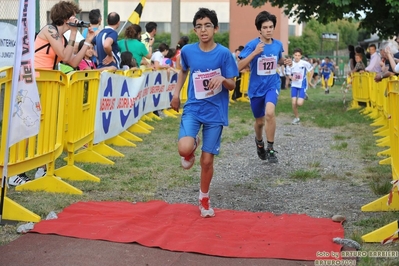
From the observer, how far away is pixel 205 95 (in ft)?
23.6

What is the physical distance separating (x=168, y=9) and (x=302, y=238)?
64918 millimetres

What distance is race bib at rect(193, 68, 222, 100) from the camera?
713 centimetres

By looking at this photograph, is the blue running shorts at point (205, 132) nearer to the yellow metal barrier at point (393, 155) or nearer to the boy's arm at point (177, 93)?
the boy's arm at point (177, 93)

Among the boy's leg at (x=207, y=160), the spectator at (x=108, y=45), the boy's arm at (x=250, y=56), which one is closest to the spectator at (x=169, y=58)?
the spectator at (x=108, y=45)

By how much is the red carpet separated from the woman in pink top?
1.88 m

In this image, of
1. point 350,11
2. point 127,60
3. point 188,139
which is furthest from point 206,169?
point 350,11

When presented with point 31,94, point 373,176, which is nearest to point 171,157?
point 373,176

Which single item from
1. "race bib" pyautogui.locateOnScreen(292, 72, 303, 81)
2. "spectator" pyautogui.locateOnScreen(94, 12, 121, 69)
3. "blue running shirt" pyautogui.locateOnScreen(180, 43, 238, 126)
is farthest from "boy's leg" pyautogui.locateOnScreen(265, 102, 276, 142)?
"race bib" pyautogui.locateOnScreen(292, 72, 303, 81)

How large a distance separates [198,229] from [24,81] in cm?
202

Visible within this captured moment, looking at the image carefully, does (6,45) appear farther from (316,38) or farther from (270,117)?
(316,38)

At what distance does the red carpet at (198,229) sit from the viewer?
19.1 feet

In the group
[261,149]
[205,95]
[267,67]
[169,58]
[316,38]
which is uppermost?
[316,38]

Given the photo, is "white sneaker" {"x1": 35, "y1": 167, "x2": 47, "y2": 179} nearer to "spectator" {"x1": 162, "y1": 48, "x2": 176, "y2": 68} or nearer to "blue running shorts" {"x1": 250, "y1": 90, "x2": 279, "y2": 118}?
"blue running shorts" {"x1": 250, "y1": 90, "x2": 279, "y2": 118}

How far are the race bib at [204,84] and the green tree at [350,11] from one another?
44.9ft
